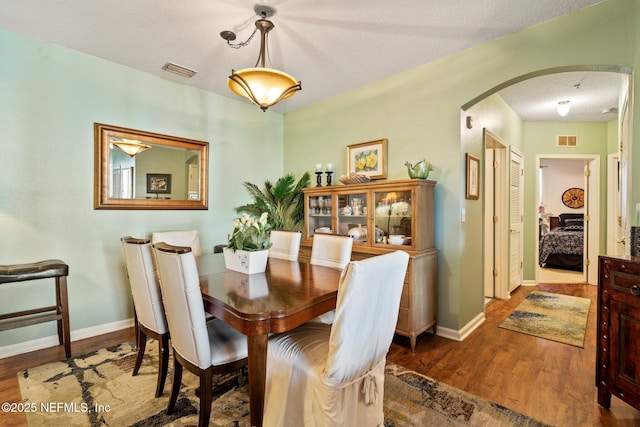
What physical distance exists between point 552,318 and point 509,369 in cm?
157

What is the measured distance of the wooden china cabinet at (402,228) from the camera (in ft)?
8.67

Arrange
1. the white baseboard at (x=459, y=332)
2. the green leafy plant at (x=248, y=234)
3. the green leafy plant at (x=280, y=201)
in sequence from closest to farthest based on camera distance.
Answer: the green leafy plant at (x=248, y=234) < the white baseboard at (x=459, y=332) < the green leafy plant at (x=280, y=201)

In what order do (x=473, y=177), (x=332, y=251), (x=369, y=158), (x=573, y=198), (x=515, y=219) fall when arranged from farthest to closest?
(x=573, y=198) < (x=515, y=219) < (x=369, y=158) < (x=473, y=177) < (x=332, y=251)

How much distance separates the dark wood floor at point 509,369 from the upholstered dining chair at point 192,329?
1116mm

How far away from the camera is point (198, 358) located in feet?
4.80

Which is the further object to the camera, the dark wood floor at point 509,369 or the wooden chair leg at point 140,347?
the wooden chair leg at point 140,347

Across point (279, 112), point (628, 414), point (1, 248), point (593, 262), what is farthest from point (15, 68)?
point (593, 262)

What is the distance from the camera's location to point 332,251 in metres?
2.41

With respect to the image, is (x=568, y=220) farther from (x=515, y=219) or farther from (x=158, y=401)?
(x=158, y=401)

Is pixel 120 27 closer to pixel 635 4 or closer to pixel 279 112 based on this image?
pixel 279 112

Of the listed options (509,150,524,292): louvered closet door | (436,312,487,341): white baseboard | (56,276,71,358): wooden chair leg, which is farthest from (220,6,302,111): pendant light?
(509,150,524,292): louvered closet door

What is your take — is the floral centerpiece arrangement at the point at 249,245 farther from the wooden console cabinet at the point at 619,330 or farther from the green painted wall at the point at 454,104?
the wooden console cabinet at the point at 619,330

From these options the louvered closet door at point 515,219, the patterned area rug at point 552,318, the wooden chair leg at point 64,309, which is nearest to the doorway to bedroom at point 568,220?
the louvered closet door at point 515,219

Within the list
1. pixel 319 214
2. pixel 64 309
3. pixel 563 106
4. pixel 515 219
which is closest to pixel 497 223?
pixel 515 219
